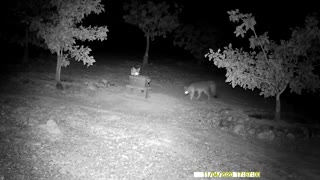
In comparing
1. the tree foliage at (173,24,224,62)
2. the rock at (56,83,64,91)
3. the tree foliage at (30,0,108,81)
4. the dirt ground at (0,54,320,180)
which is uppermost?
the tree foliage at (173,24,224,62)

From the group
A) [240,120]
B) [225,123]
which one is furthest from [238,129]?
[240,120]

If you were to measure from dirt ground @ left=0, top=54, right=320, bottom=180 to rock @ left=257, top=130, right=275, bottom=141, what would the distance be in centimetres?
40

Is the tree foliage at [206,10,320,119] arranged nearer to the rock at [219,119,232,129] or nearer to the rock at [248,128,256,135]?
the rock at [219,119,232,129]

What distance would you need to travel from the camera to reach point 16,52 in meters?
26.3

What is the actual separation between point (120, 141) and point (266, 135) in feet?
18.4

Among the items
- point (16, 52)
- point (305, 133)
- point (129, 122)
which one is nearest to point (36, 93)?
point (129, 122)

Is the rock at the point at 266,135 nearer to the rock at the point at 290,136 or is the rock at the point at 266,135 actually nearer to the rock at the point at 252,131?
the rock at the point at 252,131

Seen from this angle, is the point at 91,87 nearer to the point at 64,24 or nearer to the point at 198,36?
the point at 64,24

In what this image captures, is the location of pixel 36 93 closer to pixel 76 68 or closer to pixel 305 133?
pixel 76 68

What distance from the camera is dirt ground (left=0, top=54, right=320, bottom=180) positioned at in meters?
7.64

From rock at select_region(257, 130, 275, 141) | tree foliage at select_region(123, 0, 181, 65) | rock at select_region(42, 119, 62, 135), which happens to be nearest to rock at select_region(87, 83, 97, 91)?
rock at select_region(42, 119, 62, 135)

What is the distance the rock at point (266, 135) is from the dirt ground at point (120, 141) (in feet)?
1.32

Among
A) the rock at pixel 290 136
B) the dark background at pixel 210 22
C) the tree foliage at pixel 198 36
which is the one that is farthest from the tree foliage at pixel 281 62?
the tree foliage at pixel 198 36

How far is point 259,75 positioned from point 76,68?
1517cm
